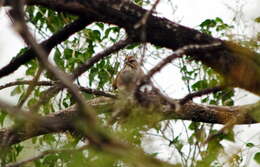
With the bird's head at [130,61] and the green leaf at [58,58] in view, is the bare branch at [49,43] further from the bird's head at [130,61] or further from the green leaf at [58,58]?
the bird's head at [130,61]

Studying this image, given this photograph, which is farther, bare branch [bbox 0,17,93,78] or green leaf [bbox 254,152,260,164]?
green leaf [bbox 254,152,260,164]

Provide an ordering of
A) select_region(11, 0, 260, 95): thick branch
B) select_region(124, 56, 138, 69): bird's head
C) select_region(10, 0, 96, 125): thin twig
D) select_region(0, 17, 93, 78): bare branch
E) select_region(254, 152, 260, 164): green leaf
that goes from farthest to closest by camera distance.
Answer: select_region(124, 56, 138, 69): bird's head < select_region(254, 152, 260, 164): green leaf < select_region(0, 17, 93, 78): bare branch < select_region(11, 0, 260, 95): thick branch < select_region(10, 0, 96, 125): thin twig

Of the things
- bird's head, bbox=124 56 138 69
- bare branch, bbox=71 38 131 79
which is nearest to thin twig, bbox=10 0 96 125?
bare branch, bbox=71 38 131 79

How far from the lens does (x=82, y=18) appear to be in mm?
1951

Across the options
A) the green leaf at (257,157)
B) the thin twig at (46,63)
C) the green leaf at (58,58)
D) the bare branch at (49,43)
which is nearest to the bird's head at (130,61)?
the green leaf at (58,58)

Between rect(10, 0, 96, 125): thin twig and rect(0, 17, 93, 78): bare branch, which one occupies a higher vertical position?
rect(0, 17, 93, 78): bare branch

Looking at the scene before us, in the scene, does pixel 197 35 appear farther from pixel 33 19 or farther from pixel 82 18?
pixel 33 19

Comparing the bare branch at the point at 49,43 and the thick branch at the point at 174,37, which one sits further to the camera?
the bare branch at the point at 49,43

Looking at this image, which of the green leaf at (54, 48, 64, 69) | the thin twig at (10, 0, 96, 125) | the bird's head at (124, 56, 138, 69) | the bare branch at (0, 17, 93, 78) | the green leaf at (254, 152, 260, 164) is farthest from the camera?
the bird's head at (124, 56, 138, 69)

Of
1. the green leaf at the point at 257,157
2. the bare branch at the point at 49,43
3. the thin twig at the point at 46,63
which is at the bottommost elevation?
the green leaf at the point at 257,157

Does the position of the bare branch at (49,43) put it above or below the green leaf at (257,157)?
above

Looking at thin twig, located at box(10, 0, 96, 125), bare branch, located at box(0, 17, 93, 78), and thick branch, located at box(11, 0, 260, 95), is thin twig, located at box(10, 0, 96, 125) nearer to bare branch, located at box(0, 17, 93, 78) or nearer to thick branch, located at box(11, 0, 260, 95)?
thick branch, located at box(11, 0, 260, 95)

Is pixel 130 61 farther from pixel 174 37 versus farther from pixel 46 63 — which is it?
pixel 46 63

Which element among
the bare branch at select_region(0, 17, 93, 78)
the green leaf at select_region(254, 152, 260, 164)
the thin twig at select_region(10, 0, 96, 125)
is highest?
the bare branch at select_region(0, 17, 93, 78)
